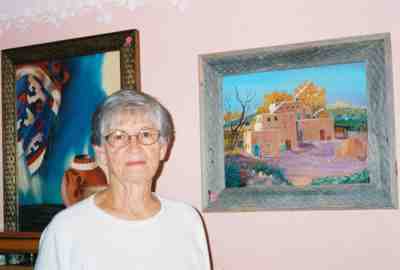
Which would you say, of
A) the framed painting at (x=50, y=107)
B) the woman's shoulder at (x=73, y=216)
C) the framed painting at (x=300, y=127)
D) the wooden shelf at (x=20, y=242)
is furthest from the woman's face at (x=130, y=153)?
the wooden shelf at (x=20, y=242)

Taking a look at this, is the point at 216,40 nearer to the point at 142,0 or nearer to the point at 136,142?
the point at 142,0

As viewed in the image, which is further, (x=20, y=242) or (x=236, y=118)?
(x=20, y=242)

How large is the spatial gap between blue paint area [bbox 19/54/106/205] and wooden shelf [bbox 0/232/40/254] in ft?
0.69

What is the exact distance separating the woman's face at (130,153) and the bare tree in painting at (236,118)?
63 cm

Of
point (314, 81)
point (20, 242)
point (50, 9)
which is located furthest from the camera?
point (50, 9)

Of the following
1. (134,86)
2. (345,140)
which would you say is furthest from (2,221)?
(345,140)

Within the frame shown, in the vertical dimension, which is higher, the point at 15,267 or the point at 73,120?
the point at 73,120

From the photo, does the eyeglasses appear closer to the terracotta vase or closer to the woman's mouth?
the woman's mouth

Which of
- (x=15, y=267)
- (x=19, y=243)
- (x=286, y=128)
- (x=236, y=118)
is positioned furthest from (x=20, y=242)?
(x=286, y=128)

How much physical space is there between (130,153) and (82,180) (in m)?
0.89

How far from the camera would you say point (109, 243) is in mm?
1459

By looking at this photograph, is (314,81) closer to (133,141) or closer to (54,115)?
(133,141)

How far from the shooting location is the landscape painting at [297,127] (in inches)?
76.1

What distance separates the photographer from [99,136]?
1.56m
